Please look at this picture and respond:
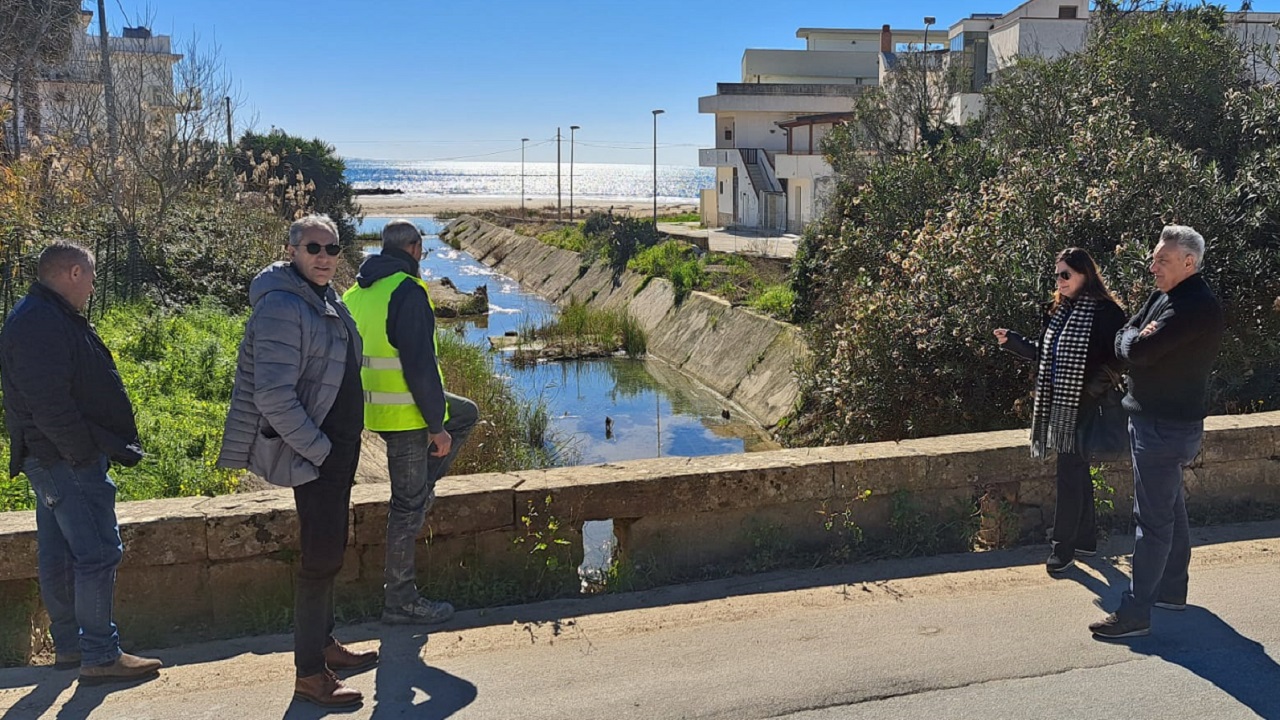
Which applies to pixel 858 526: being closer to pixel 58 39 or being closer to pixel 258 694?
pixel 258 694

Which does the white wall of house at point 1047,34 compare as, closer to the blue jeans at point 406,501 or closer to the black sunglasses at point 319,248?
the blue jeans at point 406,501

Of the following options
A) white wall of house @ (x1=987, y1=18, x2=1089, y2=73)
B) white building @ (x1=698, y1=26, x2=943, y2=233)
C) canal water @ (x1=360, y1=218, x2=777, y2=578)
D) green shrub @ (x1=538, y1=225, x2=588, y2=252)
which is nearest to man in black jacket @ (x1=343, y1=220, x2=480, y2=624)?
canal water @ (x1=360, y1=218, x2=777, y2=578)

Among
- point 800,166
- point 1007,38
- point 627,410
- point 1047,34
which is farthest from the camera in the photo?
point 800,166

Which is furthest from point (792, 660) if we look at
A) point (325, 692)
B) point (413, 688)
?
point (325, 692)

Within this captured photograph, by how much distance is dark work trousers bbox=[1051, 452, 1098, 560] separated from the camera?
5.46 meters

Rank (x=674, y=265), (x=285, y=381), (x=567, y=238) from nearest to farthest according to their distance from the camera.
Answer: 1. (x=285, y=381)
2. (x=674, y=265)
3. (x=567, y=238)

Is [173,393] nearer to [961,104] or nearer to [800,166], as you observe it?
[961,104]

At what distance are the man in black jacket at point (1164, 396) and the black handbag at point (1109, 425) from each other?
52cm

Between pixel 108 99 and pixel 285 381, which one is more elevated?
pixel 108 99

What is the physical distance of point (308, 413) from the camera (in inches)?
159

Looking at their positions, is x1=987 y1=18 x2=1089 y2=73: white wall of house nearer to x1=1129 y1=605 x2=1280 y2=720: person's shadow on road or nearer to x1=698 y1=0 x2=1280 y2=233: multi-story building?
x1=698 y1=0 x2=1280 y2=233: multi-story building

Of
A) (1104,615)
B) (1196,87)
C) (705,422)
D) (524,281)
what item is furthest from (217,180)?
(524,281)

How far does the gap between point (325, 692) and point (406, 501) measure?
1.03m

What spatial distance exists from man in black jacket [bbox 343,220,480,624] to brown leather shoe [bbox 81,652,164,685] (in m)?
1.04
